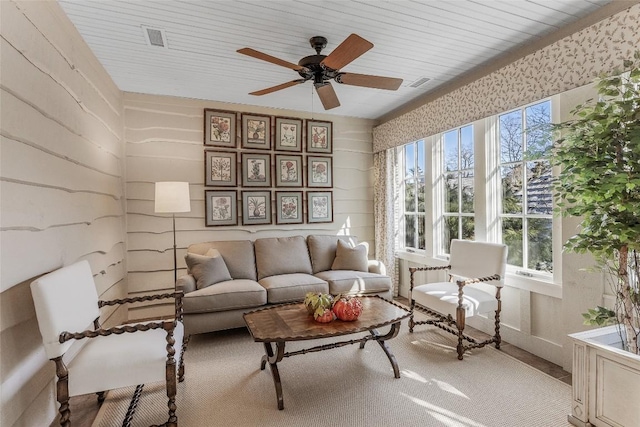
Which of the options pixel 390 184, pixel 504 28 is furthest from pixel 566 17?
pixel 390 184

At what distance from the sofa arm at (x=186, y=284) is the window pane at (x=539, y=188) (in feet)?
11.0

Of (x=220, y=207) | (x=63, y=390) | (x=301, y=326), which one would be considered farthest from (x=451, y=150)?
(x=63, y=390)

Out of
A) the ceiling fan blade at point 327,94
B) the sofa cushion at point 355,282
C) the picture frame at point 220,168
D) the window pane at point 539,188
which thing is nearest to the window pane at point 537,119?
the window pane at point 539,188

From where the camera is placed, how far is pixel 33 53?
1.86 metres

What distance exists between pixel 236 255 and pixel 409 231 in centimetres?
247

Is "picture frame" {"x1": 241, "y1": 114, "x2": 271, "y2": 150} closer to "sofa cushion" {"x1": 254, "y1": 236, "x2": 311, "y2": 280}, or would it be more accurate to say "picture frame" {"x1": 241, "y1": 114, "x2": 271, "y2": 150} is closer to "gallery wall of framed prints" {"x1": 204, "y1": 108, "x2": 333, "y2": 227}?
"gallery wall of framed prints" {"x1": 204, "y1": 108, "x2": 333, "y2": 227}

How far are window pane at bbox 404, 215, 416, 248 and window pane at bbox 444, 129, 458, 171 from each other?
3.11 ft

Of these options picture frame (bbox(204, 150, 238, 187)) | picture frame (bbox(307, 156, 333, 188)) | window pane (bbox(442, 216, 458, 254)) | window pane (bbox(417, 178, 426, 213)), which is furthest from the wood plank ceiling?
window pane (bbox(442, 216, 458, 254))

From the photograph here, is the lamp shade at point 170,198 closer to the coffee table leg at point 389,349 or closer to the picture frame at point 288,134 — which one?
the picture frame at point 288,134

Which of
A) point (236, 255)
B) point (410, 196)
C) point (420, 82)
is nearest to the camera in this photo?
point (420, 82)

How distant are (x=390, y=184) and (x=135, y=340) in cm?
373

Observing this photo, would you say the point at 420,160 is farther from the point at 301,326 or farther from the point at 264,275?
the point at 301,326

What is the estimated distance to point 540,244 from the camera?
2.89m

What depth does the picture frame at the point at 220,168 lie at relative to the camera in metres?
4.18
